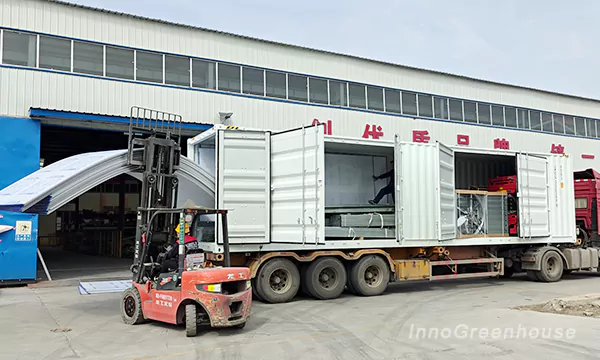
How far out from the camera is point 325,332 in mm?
7801

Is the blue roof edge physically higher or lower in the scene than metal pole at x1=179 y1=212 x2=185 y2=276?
higher

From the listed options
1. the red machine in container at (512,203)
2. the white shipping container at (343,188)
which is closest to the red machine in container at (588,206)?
the white shipping container at (343,188)

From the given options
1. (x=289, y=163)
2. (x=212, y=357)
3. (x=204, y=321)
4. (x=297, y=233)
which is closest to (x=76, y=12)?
(x=289, y=163)

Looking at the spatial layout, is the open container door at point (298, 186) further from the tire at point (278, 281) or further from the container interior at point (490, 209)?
the container interior at point (490, 209)

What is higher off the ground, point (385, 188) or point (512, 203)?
point (385, 188)

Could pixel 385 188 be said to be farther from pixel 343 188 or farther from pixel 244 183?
pixel 244 183

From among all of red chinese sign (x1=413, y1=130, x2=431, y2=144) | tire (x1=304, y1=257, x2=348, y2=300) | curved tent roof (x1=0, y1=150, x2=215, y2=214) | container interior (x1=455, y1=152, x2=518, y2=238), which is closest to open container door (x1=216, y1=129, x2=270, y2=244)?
tire (x1=304, y1=257, x2=348, y2=300)

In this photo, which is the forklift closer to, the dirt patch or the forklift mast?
the forklift mast

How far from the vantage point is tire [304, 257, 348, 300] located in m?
10.8

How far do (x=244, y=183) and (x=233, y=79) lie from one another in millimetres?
7661

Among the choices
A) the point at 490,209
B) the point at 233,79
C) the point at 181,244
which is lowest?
the point at 181,244

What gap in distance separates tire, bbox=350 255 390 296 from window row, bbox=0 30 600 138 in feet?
27.4

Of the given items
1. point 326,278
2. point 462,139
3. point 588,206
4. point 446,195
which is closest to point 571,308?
point 446,195

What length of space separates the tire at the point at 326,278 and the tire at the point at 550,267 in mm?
6358
